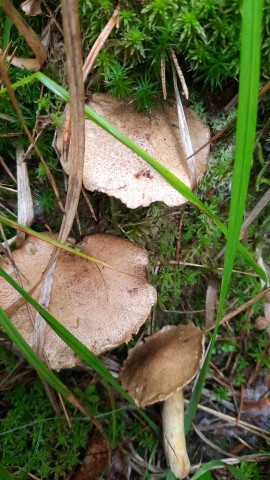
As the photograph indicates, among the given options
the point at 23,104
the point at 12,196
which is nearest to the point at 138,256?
the point at 12,196

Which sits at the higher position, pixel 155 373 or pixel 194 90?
pixel 194 90

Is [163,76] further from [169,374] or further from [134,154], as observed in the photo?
[169,374]

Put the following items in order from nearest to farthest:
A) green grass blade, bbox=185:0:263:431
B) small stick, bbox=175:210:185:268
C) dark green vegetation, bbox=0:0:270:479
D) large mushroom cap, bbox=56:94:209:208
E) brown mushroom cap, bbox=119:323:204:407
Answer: green grass blade, bbox=185:0:263:431
dark green vegetation, bbox=0:0:270:479
large mushroom cap, bbox=56:94:209:208
brown mushroom cap, bbox=119:323:204:407
small stick, bbox=175:210:185:268

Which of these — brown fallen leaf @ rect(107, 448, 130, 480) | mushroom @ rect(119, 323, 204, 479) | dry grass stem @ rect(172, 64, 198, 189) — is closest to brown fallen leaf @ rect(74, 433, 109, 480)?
brown fallen leaf @ rect(107, 448, 130, 480)

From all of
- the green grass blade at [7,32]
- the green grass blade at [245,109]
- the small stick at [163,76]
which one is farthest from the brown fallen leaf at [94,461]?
the green grass blade at [7,32]

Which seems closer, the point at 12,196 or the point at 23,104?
the point at 23,104

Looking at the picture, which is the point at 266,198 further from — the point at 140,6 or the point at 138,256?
the point at 140,6

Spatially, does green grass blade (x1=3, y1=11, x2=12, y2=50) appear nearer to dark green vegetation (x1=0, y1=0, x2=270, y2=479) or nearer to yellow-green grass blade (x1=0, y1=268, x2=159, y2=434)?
dark green vegetation (x1=0, y1=0, x2=270, y2=479)

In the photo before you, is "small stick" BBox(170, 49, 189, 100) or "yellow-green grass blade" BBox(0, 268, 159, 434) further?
"small stick" BBox(170, 49, 189, 100)
